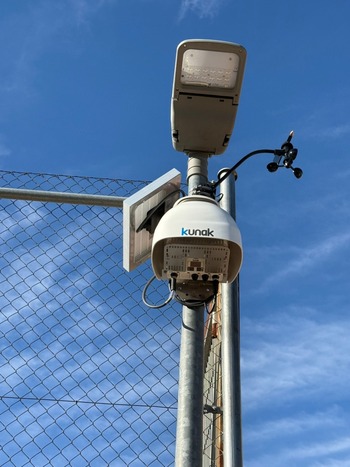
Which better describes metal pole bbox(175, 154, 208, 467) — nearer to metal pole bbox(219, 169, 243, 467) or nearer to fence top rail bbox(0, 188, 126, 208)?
metal pole bbox(219, 169, 243, 467)

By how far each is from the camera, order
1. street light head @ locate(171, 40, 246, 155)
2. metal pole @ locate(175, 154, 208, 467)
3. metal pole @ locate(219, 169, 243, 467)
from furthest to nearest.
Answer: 1. street light head @ locate(171, 40, 246, 155)
2. metal pole @ locate(219, 169, 243, 467)
3. metal pole @ locate(175, 154, 208, 467)

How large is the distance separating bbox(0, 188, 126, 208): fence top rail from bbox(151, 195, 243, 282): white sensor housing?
67 cm

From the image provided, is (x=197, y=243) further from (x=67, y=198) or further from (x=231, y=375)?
(x=67, y=198)

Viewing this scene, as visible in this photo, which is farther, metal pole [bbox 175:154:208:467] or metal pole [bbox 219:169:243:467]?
metal pole [bbox 219:169:243:467]

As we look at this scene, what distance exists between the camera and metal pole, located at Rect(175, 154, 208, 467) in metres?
2.34

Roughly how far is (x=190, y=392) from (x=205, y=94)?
1.36 meters

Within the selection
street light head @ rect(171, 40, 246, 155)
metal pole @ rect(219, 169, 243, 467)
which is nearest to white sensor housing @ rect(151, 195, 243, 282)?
metal pole @ rect(219, 169, 243, 467)

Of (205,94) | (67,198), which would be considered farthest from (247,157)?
(67,198)

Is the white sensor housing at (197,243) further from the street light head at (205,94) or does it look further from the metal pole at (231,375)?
the street light head at (205,94)

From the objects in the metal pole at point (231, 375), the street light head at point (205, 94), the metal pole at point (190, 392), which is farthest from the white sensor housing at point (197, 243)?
the street light head at point (205, 94)

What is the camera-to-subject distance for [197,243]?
244 centimetres

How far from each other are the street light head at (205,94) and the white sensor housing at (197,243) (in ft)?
2.01

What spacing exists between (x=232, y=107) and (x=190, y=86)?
0.74ft

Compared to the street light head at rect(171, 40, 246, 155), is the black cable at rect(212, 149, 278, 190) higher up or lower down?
lower down
